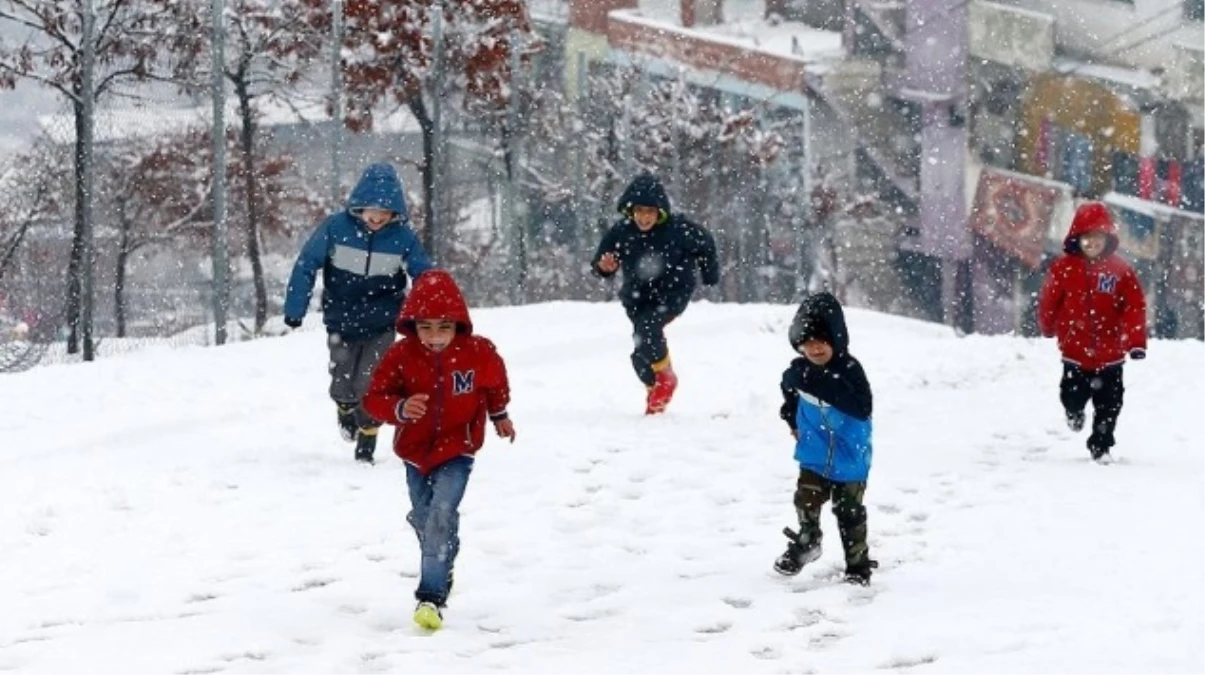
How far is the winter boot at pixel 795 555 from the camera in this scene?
7113 millimetres

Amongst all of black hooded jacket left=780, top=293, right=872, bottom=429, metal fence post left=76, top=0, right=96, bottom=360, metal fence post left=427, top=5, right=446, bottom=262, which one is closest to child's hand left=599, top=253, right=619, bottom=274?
black hooded jacket left=780, top=293, right=872, bottom=429

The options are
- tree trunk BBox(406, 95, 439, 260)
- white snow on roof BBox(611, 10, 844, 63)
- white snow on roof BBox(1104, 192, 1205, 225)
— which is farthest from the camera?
white snow on roof BBox(611, 10, 844, 63)

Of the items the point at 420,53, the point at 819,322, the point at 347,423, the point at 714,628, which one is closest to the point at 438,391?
the point at 714,628

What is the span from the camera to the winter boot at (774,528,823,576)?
7.11 meters

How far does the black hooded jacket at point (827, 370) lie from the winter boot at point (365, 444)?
11.7 ft

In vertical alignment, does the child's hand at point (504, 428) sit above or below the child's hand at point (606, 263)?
below

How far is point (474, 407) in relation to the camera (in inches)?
259

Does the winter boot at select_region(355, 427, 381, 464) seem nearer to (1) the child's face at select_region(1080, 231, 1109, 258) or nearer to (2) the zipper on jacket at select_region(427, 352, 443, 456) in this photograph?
(2) the zipper on jacket at select_region(427, 352, 443, 456)

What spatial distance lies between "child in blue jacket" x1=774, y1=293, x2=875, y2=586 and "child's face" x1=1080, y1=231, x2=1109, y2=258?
367cm

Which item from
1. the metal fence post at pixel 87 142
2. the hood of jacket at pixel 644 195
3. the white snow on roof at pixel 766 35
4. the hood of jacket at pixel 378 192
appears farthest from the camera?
the white snow on roof at pixel 766 35

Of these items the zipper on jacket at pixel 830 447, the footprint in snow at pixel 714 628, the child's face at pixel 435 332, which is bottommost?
the footprint in snow at pixel 714 628

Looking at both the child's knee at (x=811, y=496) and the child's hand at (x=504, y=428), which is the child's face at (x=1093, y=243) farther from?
the child's hand at (x=504, y=428)

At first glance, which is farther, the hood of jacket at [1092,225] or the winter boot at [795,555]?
the hood of jacket at [1092,225]

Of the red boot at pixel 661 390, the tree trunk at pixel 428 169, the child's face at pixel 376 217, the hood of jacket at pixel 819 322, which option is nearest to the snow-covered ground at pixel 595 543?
the red boot at pixel 661 390
